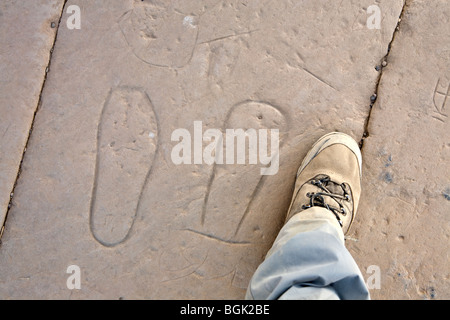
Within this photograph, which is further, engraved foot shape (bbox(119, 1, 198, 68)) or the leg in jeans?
engraved foot shape (bbox(119, 1, 198, 68))

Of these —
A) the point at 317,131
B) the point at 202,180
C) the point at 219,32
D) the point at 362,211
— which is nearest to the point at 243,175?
the point at 202,180

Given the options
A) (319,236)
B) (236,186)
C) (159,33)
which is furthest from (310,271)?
(159,33)

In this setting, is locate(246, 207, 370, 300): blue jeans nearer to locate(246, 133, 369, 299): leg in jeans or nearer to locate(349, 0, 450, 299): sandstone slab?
locate(246, 133, 369, 299): leg in jeans

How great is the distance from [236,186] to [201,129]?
319 mm

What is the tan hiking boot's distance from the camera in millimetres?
1709

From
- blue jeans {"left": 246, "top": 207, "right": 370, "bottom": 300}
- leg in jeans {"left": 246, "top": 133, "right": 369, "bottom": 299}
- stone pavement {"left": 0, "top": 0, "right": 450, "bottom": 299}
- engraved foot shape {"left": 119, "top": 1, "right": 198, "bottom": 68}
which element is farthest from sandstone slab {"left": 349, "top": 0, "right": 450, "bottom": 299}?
engraved foot shape {"left": 119, "top": 1, "right": 198, "bottom": 68}

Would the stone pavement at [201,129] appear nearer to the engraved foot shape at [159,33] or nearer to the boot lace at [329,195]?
the engraved foot shape at [159,33]

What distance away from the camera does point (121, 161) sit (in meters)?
1.91

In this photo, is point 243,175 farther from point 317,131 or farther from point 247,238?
point 317,131

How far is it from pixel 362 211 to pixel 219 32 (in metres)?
1.09

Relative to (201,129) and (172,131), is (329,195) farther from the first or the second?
(172,131)

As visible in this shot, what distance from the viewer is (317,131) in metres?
1.88

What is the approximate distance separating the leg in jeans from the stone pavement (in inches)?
4.1

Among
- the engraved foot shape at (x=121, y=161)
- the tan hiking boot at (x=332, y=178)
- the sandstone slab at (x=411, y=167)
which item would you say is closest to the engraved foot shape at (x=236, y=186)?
the tan hiking boot at (x=332, y=178)
